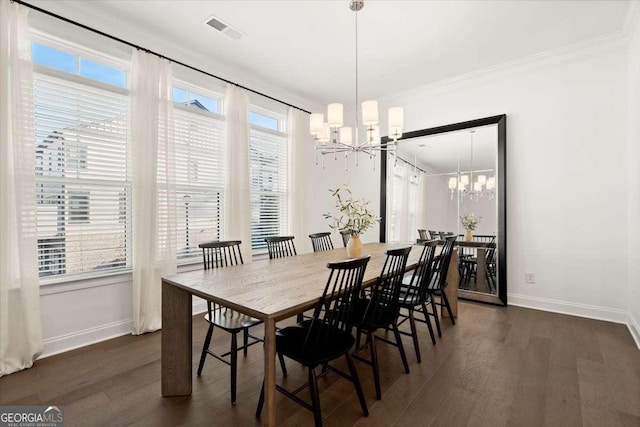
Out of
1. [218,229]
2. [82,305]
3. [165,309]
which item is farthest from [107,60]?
[165,309]

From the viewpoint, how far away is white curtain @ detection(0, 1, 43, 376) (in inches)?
90.9

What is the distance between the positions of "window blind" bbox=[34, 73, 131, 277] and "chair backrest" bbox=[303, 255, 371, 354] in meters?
2.41

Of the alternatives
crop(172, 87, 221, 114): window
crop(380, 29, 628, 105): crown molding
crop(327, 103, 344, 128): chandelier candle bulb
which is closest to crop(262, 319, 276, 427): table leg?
crop(327, 103, 344, 128): chandelier candle bulb

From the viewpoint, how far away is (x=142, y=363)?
2.48 metres

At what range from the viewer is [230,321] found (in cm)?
214

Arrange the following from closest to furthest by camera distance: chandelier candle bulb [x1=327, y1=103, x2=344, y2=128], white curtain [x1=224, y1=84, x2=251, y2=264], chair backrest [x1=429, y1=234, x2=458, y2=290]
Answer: chandelier candle bulb [x1=327, y1=103, x2=344, y2=128] < chair backrest [x1=429, y1=234, x2=458, y2=290] < white curtain [x1=224, y1=84, x2=251, y2=264]

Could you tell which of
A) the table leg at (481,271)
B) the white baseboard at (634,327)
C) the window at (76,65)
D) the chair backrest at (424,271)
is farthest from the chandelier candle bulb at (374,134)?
the white baseboard at (634,327)

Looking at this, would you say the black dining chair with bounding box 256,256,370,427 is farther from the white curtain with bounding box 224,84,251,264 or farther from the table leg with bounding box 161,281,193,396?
the white curtain with bounding box 224,84,251,264

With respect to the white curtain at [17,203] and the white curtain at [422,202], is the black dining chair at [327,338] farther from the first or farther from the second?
the white curtain at [422,202]

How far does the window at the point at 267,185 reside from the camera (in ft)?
14.3

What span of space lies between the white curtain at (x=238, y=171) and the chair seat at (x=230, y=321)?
168 cm

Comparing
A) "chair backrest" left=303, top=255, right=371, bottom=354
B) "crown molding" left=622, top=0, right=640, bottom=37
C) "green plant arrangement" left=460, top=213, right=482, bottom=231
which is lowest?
"chair backrest" left=303, top=255, right=371, bottom=354

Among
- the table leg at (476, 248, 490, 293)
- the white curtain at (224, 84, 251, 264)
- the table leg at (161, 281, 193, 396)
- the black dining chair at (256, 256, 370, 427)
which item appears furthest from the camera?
the table leg at (476, 248, 490, 293)

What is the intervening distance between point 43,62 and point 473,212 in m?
4.99
